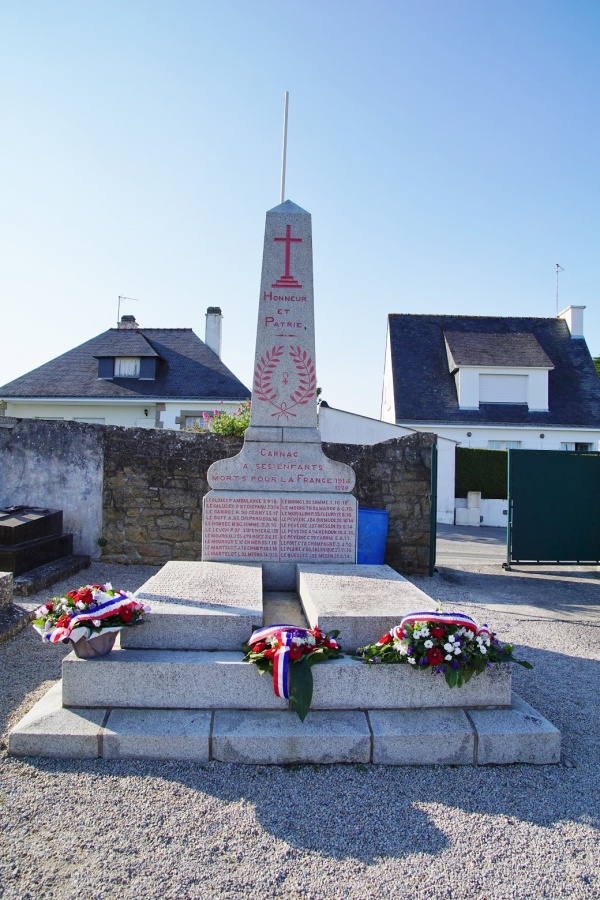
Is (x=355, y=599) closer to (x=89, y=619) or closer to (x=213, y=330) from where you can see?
(x=89, y=619)

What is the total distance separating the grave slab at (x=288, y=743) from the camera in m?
2.96

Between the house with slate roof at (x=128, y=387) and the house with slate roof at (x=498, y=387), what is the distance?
6.21 m

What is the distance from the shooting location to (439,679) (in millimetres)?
3229

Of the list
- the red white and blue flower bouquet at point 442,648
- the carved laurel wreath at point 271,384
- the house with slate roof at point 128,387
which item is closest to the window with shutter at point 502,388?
the house with slate roof at point 128,387

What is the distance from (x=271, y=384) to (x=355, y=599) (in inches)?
87.5

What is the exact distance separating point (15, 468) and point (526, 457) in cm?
713

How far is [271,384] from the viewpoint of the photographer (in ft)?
17.9

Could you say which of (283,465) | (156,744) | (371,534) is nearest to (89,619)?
(156,744)

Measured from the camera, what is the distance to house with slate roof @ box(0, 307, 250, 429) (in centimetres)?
1828

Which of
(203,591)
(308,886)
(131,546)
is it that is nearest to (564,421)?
(131,546)

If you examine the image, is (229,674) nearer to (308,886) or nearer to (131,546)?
(308,886)

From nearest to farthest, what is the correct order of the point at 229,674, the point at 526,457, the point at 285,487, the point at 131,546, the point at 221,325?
1. the point at 229,674
2. the point at 285,487
3. the point at 131,546
4. the point at 526,457
5. the point at 221,325

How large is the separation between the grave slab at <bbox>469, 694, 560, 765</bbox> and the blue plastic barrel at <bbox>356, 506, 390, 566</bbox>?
170 inches

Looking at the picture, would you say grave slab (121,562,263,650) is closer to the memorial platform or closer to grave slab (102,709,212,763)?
the memorial platform
